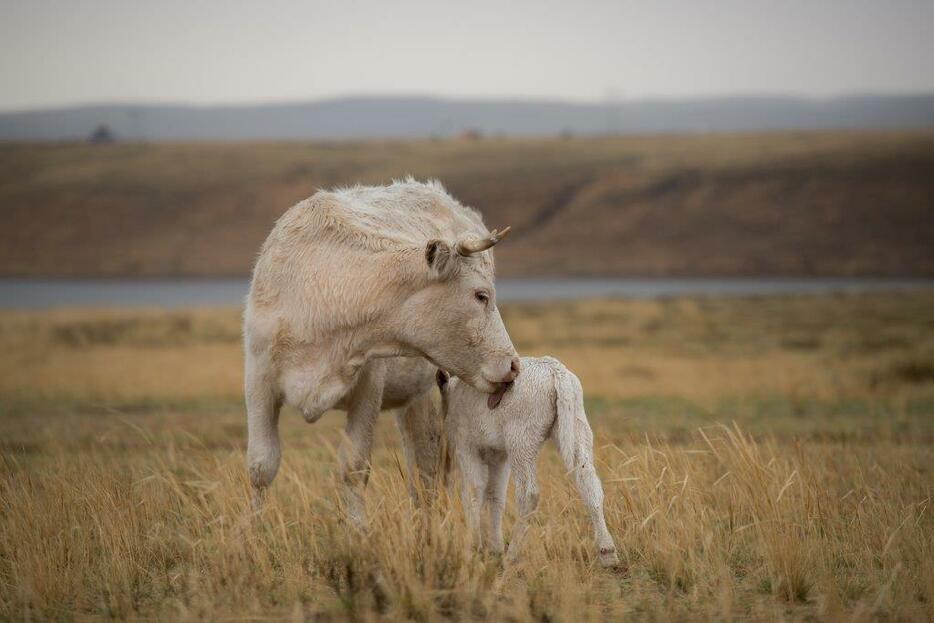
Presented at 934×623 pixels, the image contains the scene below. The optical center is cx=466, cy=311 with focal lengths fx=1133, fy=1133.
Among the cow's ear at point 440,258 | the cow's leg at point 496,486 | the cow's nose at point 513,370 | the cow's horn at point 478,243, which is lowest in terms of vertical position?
the cow's leg at point 496,486

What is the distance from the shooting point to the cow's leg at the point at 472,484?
7.20 meters

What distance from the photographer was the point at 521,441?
7.17 meters

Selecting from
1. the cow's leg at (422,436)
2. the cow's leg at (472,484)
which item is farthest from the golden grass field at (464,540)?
the cow's leg at (422,436)

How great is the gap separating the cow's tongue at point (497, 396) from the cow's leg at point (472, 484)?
370mm

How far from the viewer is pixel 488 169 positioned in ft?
346

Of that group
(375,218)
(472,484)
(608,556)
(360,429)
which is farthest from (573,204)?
(608,556)

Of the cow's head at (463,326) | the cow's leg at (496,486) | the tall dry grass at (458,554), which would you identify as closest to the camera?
the tall dry grass at (458,554)

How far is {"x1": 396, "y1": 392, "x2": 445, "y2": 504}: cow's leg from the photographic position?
8.87 metres

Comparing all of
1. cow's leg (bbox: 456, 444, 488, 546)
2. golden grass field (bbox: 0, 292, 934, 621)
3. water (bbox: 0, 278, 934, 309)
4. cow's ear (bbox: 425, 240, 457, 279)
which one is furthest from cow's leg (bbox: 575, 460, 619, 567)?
water (bbox: 0, 278, 934, 309)

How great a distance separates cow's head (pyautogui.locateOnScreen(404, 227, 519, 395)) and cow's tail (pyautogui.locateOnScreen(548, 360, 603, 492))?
32cm

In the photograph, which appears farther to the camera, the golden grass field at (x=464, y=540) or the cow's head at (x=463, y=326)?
the cow's head at (x=463, y=326)

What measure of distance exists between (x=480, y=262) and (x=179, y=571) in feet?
9.11

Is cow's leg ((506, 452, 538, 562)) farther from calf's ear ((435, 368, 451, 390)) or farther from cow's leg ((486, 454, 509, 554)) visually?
calf's ear ((435, 368, 451, 390))

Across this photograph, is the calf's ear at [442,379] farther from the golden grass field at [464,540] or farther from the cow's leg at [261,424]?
the cow's leg at [261,424]
